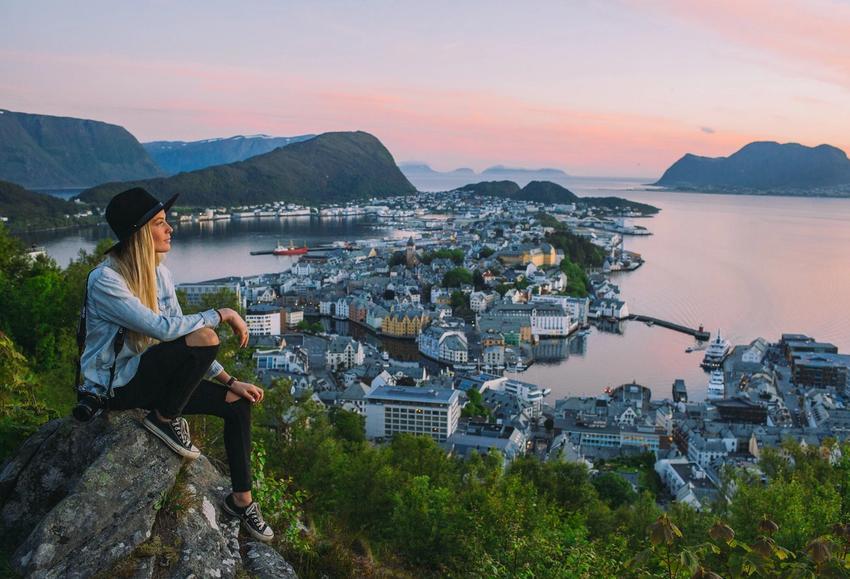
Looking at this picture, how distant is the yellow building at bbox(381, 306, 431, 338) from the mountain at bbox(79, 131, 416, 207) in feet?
108

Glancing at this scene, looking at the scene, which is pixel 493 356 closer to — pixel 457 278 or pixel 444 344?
pixel 444 344

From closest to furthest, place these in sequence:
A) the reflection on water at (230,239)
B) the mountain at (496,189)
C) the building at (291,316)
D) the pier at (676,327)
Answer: the pier at (676,327) → the building at (291,316) → the reflection on water at (230,239) → the mountain at (496,189)

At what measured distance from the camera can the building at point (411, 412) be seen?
32.3ft

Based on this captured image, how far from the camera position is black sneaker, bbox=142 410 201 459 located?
1334 mm

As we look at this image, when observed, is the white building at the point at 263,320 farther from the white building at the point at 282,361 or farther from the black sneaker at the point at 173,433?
the black sneaker at the point at 173,433

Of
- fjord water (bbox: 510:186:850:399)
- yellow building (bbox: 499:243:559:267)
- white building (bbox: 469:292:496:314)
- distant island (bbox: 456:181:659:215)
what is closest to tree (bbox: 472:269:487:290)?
white building (bbox: 469:292:496:314)

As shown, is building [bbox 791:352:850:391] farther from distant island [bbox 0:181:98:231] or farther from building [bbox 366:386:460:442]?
distant island [bbox 0:181:98:231]

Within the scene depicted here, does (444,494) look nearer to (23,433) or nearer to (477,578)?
(477,578)

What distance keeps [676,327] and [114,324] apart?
17453 millimetres

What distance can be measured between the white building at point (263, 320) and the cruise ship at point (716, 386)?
9.70 metres

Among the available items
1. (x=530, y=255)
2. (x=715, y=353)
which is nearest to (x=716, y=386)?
(x=715, y=353)

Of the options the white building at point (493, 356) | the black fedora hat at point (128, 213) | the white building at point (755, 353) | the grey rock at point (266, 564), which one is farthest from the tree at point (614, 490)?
the white building at point (755, 353)

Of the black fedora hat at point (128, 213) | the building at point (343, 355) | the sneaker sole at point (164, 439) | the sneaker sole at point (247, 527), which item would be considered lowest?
the building at point (343, 355)

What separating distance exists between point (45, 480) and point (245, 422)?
0.39 metres
